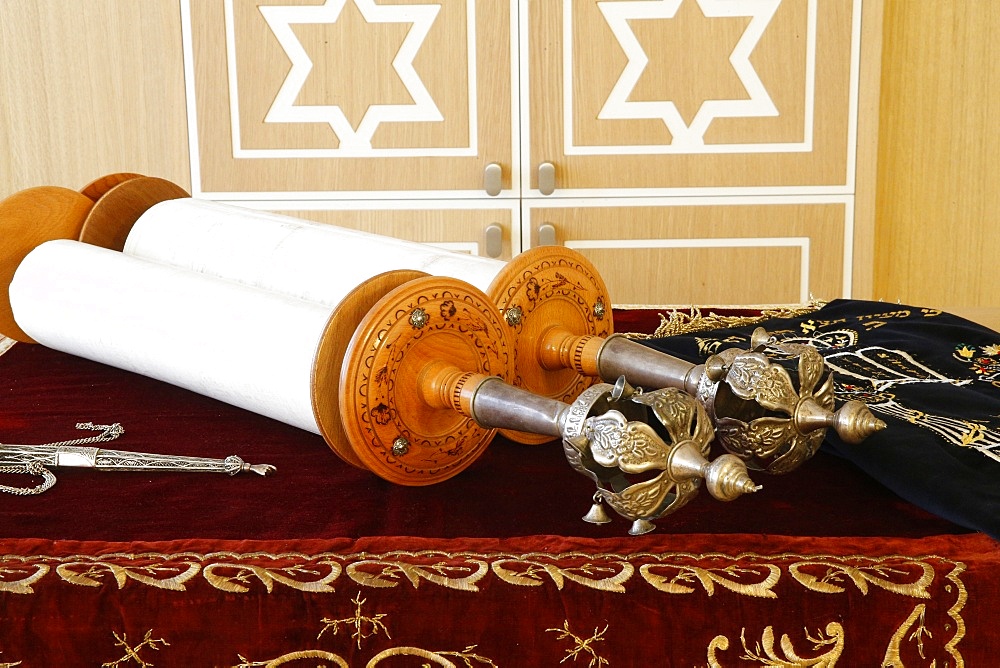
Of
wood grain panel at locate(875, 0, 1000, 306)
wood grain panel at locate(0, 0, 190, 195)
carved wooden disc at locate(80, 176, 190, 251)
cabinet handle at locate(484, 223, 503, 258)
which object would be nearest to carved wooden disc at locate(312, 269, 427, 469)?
carved wooden disc at locate(80, 176, 190, 251)

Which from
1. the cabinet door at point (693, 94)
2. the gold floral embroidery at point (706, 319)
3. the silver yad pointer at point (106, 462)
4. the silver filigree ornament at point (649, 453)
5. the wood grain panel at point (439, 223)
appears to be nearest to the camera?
the silver filigree ornament at point (649, 453)

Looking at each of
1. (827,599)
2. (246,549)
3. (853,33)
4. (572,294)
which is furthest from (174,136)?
(827,599)

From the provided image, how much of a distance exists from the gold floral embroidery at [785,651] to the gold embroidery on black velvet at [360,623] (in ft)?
0.73

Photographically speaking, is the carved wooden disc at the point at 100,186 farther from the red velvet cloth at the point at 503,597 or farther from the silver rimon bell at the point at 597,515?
the silver rimon bell at the point at 597,515

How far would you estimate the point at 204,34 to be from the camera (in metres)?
2.51

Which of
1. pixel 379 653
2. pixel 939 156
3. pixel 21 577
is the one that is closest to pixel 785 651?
pixel 379 653

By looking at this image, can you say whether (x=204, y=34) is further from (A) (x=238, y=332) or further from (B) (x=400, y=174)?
(A) (x=238, y=332)

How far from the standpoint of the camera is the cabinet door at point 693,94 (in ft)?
8.00

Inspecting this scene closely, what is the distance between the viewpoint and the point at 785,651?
709 mm

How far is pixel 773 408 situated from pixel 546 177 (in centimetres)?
178

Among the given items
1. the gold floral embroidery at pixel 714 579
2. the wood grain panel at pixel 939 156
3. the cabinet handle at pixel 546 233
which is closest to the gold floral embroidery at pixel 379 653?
the gold floral embroidery at pixel 714 579

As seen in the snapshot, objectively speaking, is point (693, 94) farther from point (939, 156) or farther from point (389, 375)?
point (389, 375)

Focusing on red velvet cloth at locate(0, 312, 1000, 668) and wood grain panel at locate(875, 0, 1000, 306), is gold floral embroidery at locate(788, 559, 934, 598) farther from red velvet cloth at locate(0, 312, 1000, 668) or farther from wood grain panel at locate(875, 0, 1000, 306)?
wood grain panel at locate(875, 0, 1000, 306)

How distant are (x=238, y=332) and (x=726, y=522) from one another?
46 cm
